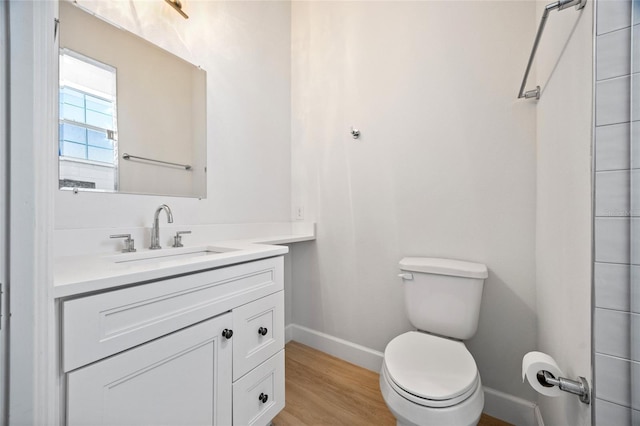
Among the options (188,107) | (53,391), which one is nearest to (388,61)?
(188,107)

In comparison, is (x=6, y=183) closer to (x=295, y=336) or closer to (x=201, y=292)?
(x=201, y=292)

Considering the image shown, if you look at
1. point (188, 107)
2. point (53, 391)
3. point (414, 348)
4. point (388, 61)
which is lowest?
point (414, 348)

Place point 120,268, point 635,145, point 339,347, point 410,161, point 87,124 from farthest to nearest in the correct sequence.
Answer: point 339,347, point 410,161, point 87,124, point 120,268, point 635,145

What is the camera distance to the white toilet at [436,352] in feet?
2.81

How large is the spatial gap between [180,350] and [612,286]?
114 cm

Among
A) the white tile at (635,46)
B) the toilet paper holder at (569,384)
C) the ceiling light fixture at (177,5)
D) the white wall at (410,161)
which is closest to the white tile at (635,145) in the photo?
the white tile at (635,46)

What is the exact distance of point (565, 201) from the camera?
2.66 feet

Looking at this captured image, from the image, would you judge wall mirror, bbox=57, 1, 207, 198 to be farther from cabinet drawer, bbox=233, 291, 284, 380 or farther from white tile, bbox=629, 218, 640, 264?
white tile, bbox=629, 218, 640, 264

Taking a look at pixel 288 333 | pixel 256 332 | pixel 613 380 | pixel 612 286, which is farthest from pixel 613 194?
pixel 288 333

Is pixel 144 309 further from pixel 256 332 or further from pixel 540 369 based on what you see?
pixel 540 369

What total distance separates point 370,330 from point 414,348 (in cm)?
57

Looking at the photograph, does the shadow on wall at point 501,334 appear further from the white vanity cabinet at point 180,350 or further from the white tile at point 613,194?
the white vanity cabinet at point 180,350

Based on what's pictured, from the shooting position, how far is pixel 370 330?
166cm

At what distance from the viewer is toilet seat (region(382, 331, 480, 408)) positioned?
0.86 metres
